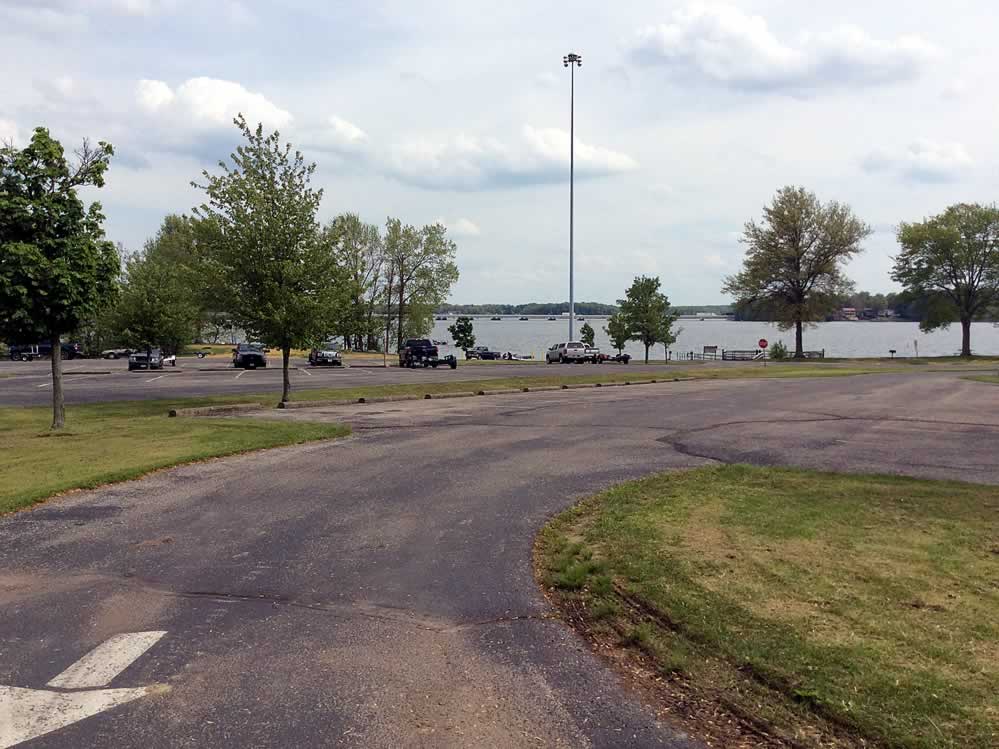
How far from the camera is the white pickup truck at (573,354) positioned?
204ft

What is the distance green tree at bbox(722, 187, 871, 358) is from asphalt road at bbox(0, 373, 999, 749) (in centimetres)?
6563

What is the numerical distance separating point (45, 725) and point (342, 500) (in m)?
5.74

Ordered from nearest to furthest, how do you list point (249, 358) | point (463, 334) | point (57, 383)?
point (57, 383) < point (249, 358) < point (463, 334)

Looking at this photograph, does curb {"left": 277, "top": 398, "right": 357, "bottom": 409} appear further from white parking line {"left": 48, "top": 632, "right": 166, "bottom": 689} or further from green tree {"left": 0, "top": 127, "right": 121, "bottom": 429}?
white parking line {"left": 48, "top": 632, "right": 166, "bottom": 689}

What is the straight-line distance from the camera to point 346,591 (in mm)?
6449

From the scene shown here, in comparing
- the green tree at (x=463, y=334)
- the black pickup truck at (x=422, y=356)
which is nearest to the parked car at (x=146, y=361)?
the black pickup truck at (x=422, y=356)

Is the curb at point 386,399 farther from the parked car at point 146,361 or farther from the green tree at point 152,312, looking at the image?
the parked car at point 146,361

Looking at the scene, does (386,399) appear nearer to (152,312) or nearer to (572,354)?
(152,312)

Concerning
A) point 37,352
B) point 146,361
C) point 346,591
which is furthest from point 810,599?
point 37,352

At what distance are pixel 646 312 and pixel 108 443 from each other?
57.8 m

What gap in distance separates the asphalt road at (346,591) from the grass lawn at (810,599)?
544 millimetres

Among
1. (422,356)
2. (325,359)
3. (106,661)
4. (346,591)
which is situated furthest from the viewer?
(325,359)

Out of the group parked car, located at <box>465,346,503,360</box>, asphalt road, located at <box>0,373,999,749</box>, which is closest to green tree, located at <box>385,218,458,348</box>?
parked car, located at <box>465,346,503,360</box>

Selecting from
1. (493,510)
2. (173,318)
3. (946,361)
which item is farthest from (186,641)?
(946,361)
